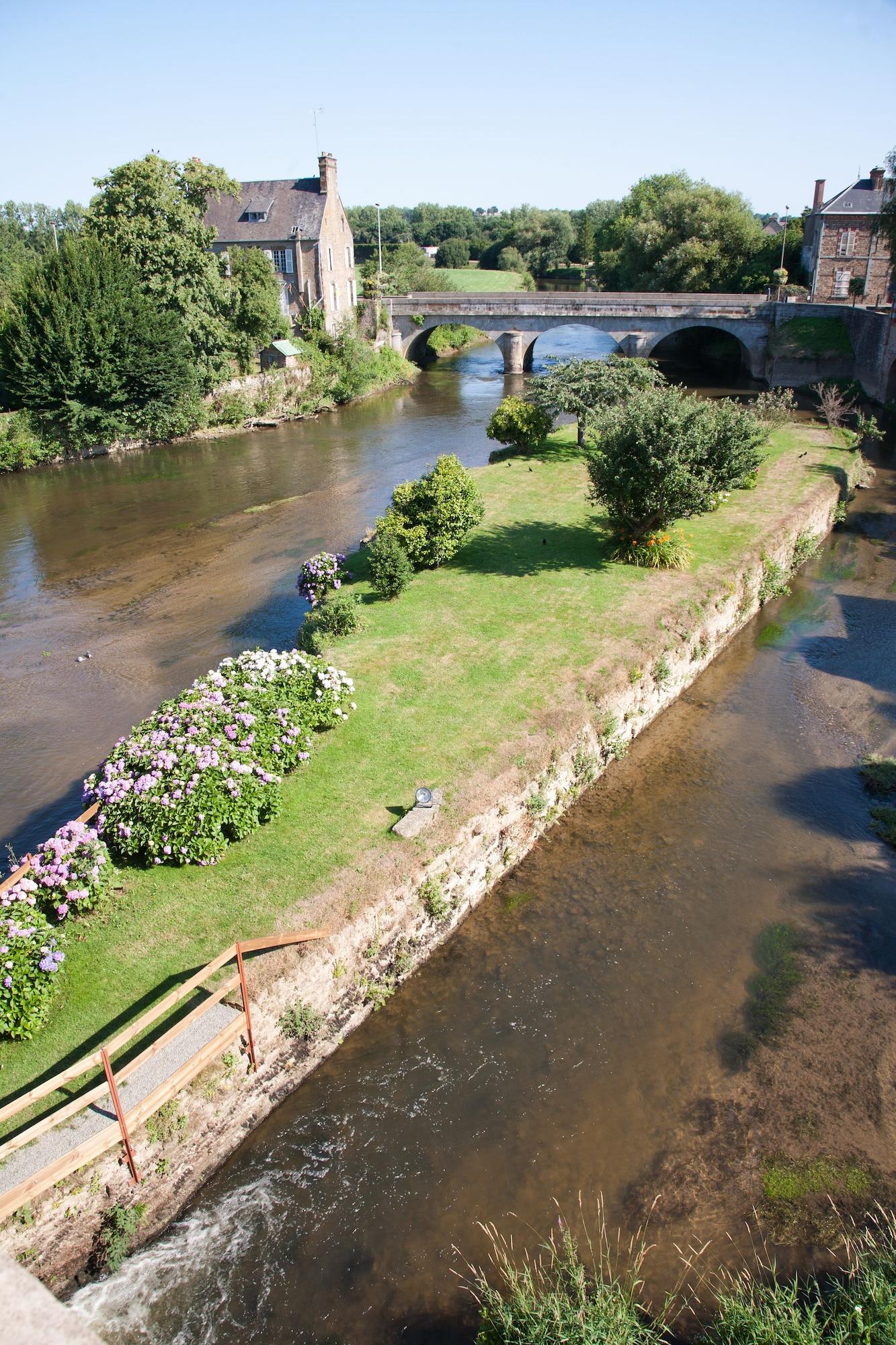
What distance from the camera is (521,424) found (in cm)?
3145

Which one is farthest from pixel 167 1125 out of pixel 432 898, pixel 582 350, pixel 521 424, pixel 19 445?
pixel 582 350

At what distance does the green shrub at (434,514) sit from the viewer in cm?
2033

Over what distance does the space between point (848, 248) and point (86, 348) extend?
50748 millimetres

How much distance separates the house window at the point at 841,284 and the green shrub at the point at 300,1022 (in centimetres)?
6512

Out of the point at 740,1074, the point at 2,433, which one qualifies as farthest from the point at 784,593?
the point at 2,433

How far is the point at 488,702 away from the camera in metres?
14.9

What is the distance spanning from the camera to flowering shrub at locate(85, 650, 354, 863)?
36.2 feet

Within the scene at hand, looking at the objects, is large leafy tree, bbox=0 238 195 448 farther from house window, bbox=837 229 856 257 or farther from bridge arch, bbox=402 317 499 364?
house window, bbox=837 229 856 257

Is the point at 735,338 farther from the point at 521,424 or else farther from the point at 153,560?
the point at 153,560

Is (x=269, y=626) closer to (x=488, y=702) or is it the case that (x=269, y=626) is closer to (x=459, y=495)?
(x=459, y=495)

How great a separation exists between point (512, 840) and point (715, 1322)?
21.9 feet

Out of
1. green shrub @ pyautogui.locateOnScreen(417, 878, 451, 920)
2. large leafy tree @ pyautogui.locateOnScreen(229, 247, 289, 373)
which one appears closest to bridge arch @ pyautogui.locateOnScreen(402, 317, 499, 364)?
large leafy tree @ pyautogui.locateOnScreen(229, 247, 289, 373)

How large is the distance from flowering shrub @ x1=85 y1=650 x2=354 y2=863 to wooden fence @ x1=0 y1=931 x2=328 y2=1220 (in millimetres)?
1982

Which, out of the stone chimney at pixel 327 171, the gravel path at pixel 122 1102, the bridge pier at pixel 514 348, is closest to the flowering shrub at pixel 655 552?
the gravel path at pixel 122 1102
